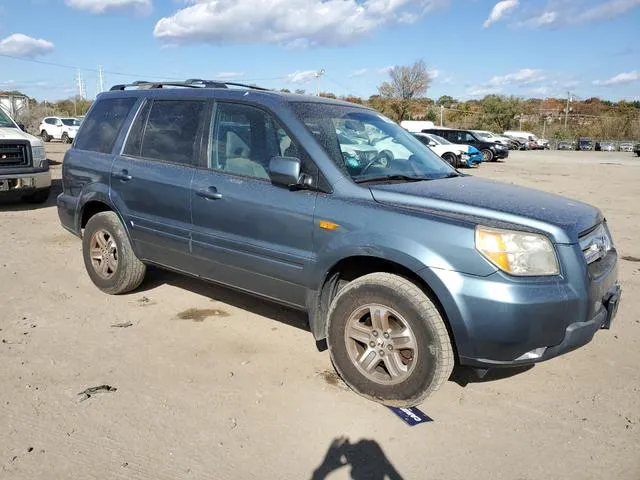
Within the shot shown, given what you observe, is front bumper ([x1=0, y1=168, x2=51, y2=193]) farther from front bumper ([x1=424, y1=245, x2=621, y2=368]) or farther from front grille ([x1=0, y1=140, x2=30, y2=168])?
front bumper ([x1=424, y1=245, x2=621, y2=368])

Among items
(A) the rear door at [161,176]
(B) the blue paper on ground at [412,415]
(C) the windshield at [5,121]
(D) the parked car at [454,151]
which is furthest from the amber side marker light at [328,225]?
(D) the parked car at [454,151]

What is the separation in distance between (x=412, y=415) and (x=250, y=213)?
1696 mm

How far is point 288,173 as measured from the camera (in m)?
3.35

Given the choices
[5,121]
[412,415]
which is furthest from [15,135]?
[412,415]

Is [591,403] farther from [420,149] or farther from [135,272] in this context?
[135,272]

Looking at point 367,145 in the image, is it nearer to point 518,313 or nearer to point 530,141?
point 518,313

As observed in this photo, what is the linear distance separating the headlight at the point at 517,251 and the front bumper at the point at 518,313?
5 cm

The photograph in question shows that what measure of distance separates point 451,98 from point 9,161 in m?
82.9

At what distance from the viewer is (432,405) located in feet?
10.7

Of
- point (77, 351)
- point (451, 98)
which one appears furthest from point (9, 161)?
point (451, 98)

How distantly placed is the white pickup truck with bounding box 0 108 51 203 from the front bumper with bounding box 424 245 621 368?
27.0 ft

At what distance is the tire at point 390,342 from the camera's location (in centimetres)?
302

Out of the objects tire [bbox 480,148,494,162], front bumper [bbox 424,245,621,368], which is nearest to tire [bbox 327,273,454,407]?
front bumper [bbox 424,245,621,368]

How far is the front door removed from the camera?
139 inches
